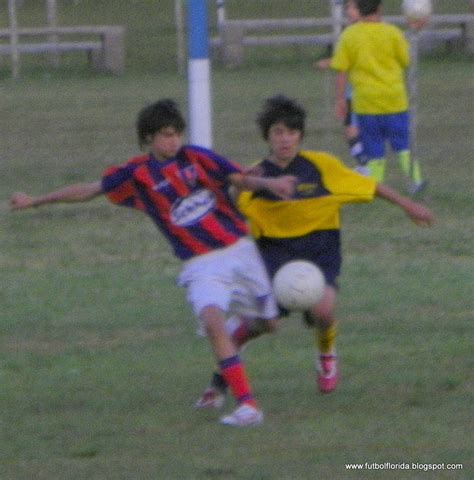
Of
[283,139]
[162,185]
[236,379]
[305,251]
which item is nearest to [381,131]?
[305,251]

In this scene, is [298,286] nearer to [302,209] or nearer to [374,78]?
[302,209]

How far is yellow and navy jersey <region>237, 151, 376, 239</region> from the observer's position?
6184 mm

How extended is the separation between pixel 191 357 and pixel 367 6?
18.1 feet

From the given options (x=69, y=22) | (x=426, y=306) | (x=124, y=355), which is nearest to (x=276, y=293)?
(x=124, y=355)

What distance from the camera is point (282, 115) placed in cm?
605

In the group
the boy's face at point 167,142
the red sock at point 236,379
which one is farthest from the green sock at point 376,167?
the red sock at point 236,379

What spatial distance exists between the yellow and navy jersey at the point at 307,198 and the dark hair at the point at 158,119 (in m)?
0.46

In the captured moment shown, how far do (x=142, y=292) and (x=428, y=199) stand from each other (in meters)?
3.91

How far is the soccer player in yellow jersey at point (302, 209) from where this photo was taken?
6.10m

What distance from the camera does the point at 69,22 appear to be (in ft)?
111

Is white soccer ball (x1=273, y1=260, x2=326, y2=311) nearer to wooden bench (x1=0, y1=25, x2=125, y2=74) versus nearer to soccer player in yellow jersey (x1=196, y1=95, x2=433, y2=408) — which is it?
soccer player in yellow jersey (x1=196, y1=95, x2=433, y2=408)

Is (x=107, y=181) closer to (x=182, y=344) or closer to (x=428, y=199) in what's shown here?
(x=182, y=344)


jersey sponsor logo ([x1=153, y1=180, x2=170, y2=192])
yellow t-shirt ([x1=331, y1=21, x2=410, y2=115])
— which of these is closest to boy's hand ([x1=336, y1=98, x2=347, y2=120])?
yellow t-shirt ([x1=331, y1=21, x2=410, y2=115])

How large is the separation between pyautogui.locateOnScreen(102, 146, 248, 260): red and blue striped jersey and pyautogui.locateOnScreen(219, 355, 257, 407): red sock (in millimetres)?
460
